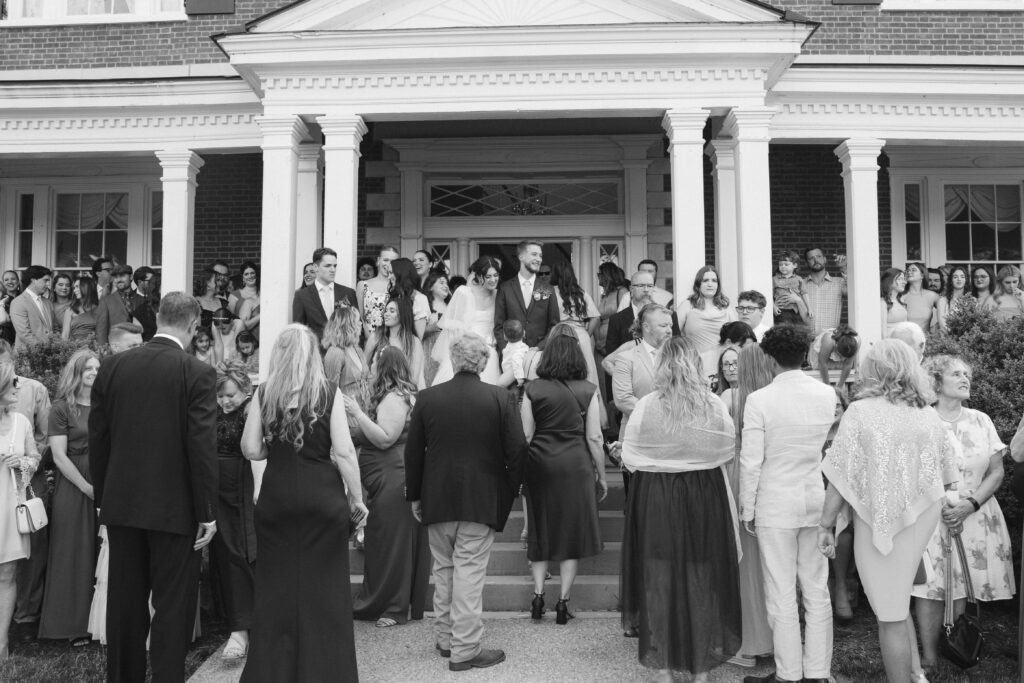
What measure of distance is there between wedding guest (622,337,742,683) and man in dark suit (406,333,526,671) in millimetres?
856

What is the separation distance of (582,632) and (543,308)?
3.06 m

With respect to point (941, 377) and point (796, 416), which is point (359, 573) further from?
point (941, 377)

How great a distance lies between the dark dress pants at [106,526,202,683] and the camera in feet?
13.8

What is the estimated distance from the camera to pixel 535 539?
18.5ft

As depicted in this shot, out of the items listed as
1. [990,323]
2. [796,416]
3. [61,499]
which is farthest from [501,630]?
[990,323]

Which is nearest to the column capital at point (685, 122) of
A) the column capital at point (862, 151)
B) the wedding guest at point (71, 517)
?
the column capital at point (862, 151)

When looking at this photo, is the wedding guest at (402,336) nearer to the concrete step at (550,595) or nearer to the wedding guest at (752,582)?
the concrete step at (550,595)

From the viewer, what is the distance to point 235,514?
5242 millimetres

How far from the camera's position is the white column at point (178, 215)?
10438 millimetres

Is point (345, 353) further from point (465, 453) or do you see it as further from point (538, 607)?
point (538, 607)

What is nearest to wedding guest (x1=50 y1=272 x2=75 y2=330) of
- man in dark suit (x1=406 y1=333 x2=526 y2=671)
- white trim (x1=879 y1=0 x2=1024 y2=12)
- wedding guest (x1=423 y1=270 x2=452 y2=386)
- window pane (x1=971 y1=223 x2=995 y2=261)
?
wedding guest (x1=423 y1=270 x2=452 y2=386)

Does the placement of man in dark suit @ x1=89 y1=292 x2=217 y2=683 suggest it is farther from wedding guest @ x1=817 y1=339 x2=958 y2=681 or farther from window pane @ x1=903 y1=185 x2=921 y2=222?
window pane @ x1=903 y1=185 x2=921 y2=222

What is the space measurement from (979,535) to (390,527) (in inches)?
142

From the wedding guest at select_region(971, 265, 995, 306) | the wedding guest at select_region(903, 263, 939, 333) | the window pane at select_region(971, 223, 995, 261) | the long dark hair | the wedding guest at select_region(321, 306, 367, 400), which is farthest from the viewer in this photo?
the window pane at select_region(971, 223, 995, 261)
